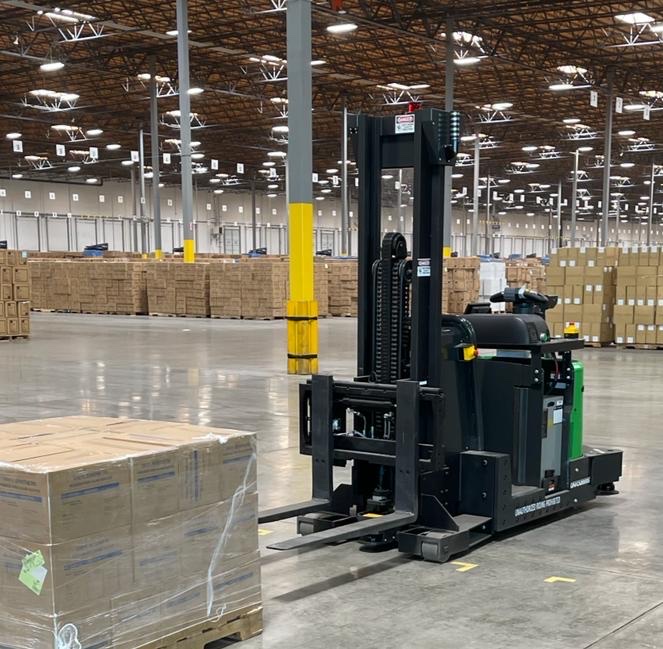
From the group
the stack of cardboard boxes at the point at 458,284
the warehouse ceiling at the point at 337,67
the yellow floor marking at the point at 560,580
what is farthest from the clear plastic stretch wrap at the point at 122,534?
the stack of cardboard boxes at the point at 458,284

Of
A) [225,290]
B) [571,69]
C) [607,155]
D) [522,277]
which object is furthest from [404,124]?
[607,155]

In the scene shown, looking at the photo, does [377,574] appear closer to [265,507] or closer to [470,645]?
[470,645]

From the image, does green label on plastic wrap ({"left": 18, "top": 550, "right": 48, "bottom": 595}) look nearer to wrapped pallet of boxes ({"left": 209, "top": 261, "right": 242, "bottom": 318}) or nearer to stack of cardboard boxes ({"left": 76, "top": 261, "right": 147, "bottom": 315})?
wrapped pallet of boxes ({"left": 209, "top": 261, "right": 242, "bottom": 318})

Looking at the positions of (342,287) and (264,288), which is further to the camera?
(342,287)

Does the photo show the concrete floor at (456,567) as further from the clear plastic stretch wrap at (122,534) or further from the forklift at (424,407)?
the clear plastic stretch wrap at (122,534)

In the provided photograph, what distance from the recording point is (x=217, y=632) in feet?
11.7

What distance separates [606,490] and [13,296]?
15.8 metres

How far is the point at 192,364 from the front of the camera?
14.4 metres

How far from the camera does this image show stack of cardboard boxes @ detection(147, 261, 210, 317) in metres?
26.3

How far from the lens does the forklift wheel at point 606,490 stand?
6070 millimetres

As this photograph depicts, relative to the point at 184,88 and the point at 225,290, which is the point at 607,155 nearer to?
the point at 225,290

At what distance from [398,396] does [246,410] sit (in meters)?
5.38

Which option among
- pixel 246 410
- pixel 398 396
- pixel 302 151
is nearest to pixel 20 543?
pixel 398 396

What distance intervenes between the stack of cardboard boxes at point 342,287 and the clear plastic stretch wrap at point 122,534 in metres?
23.3
